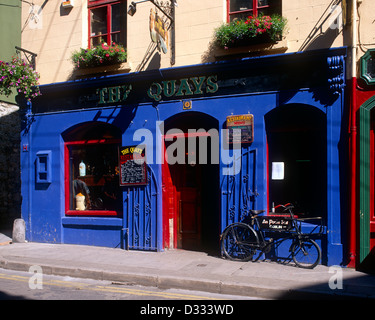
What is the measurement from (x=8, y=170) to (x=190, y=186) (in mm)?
8045

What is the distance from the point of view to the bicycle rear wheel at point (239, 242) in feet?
27.6

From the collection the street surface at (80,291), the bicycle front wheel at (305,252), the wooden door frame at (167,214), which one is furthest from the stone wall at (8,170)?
the bicycle front wheel at (305,252)

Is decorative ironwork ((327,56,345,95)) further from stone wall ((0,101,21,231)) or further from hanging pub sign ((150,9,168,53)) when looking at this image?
stone wall ((0,101,21,231))

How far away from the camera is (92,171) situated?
1095cm

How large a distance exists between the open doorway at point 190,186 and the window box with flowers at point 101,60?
2005 mm

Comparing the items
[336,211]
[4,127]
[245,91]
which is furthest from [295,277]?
[4,127]

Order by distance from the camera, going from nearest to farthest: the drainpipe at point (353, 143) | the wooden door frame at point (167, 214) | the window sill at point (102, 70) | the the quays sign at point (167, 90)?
1. the drainpipe at point (353, 143)
2. the the quays sign at point (167, 90)
3. the wooden door frame at point (167, 214)
4. the window sill at point (102, 70)

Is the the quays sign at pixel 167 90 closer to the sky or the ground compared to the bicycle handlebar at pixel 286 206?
closer to the sky

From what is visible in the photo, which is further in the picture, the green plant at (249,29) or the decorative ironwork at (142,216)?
the decorative ironwork at (142,216)

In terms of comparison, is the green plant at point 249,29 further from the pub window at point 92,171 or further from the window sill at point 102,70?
the pub window at point 92,171

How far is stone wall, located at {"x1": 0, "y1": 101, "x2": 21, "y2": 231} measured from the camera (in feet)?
46.9

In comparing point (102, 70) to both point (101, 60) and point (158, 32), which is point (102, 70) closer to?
point (101, 60)

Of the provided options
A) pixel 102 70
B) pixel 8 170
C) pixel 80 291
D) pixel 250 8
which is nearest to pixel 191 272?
pixel 80 291

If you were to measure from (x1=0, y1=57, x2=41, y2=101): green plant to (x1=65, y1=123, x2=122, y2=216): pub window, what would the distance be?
5.16 feet
